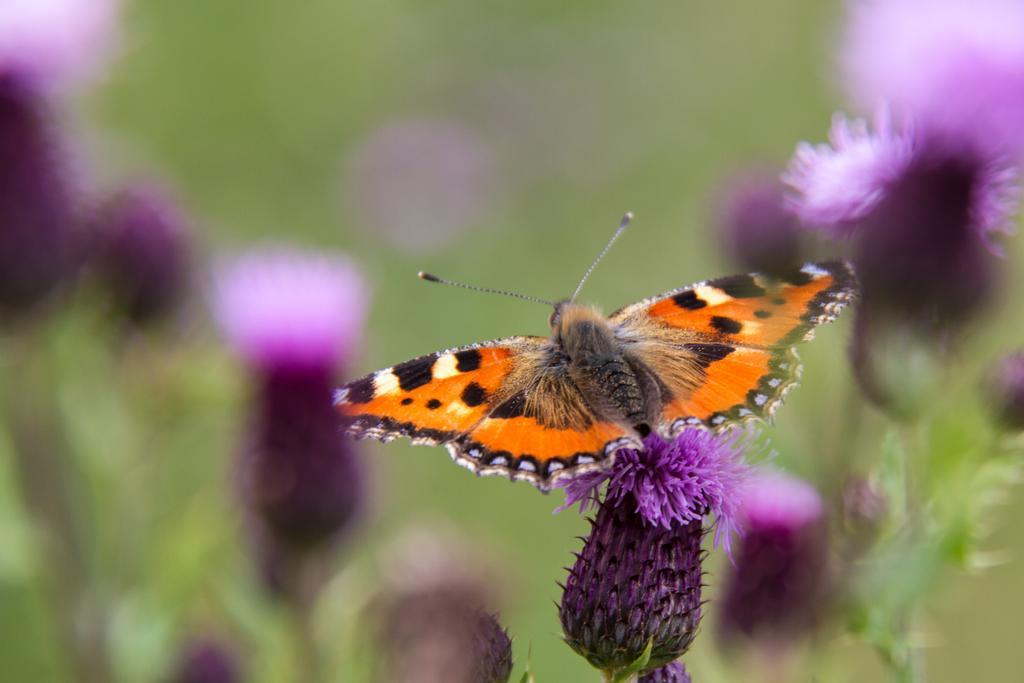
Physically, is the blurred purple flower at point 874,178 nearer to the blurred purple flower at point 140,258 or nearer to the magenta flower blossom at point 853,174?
the magenta flower blossom at point 853,174

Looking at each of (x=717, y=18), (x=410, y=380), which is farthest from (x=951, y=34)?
(x=717, y=18)

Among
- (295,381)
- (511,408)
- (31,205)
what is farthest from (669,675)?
(31,205)

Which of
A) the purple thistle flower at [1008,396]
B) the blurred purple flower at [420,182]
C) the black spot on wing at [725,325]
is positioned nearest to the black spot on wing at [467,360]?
the black spot on wing at [725,325]

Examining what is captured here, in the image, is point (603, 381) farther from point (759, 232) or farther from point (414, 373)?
point (759, 232)

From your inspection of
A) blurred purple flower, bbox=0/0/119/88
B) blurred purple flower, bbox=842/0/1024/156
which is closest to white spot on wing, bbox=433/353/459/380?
blurred purple flower, bbox=842/0/1024/156

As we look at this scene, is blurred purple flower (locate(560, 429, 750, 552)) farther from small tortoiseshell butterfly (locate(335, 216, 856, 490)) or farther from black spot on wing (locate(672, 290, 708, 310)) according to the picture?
black spot on wing (locate(672, 290, 708, 310))
